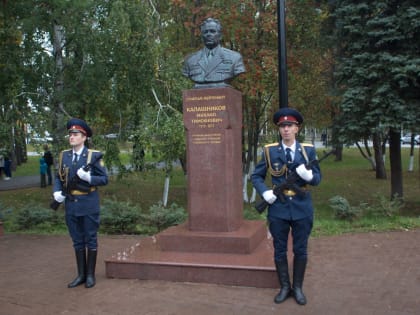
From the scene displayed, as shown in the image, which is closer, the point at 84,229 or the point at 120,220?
the point at 84,229

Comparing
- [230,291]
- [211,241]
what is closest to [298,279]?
[230,291]

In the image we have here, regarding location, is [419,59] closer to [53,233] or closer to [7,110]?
[53,233]

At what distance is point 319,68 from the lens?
1678cm

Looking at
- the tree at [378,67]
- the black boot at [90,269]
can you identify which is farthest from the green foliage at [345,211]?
the black boot at [90,269]

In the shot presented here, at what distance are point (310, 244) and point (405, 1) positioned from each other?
6680 millimetres

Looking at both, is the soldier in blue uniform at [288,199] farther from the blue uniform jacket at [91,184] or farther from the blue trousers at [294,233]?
the blue uniform jacket at [91,184]

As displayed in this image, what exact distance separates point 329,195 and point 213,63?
430 inches

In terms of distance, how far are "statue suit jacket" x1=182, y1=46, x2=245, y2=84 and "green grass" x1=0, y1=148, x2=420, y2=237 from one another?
3.29m

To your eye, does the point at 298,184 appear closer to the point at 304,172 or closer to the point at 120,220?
the point at 304,172

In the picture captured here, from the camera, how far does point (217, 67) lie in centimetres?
698

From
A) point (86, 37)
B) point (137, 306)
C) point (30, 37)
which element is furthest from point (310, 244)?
point (30, 37)

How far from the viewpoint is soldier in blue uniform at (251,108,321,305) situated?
4.85 metres

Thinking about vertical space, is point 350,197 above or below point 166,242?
below

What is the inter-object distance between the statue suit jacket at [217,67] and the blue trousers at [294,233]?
8.86ft
